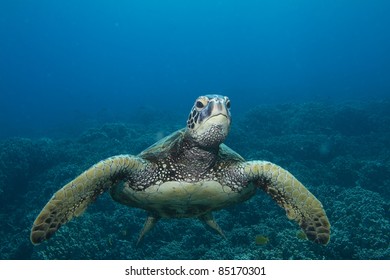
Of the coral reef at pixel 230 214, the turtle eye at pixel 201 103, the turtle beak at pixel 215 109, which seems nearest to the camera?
the turtle beak at pixel 215 109

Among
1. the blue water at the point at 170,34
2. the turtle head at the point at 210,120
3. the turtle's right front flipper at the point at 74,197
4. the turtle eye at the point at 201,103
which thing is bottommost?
the turtle's right front flipper at the point at 74,197

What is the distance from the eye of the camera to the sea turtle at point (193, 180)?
8.18 feet

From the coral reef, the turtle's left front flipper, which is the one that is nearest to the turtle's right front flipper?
the turtle's left front flipper

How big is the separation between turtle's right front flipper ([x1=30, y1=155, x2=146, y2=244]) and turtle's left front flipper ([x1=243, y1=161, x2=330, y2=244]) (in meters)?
1.32

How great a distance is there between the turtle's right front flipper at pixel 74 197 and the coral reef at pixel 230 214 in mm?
2299

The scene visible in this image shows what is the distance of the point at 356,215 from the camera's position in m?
4.96

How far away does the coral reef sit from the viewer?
172 inches

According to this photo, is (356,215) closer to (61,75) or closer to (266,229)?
(266,229)

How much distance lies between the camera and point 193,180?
115 inches

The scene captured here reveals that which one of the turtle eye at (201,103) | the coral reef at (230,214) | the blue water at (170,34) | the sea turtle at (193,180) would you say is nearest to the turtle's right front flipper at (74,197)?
the sea turtle at (193,180)

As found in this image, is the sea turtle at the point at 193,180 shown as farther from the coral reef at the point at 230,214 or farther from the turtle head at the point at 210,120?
the coral reef at the point at 230,214

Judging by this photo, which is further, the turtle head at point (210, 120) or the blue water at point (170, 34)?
the blue water at point (170, 34)

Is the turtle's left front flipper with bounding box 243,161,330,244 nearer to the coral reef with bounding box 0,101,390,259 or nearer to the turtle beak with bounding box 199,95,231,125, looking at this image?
the turtle beak with bounding box 199,95,231,125

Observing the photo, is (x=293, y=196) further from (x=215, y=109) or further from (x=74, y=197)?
(x=74, y=197)
